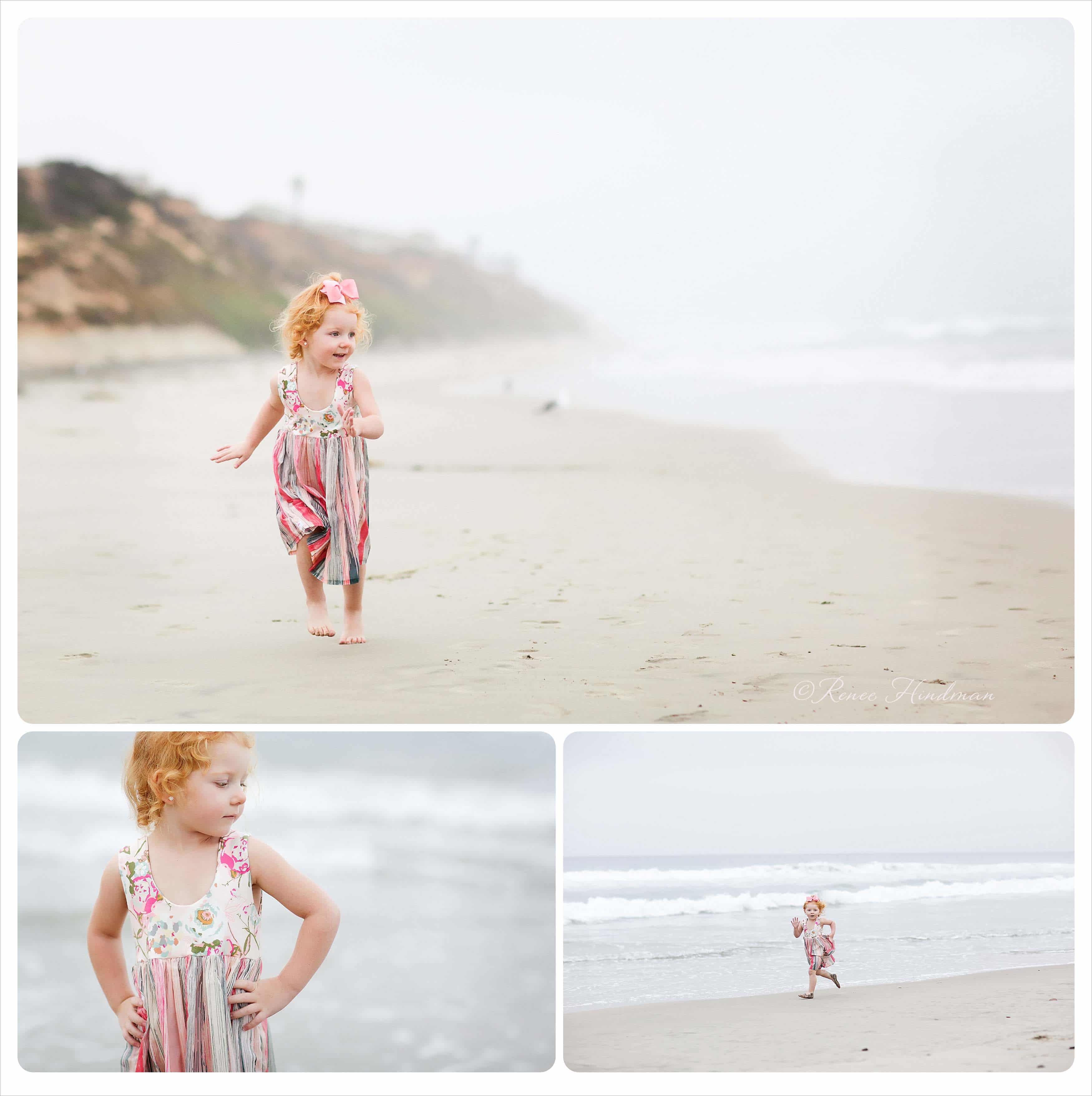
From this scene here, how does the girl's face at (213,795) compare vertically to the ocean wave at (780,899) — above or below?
above

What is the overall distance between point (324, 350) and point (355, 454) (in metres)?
0.29

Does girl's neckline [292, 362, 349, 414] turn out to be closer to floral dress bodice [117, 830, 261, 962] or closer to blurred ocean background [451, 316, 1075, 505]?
floral dress bodice [117, 830, 261, 962]

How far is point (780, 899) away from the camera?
9.52 feet

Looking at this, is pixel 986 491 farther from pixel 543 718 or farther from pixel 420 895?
pixel 420 895

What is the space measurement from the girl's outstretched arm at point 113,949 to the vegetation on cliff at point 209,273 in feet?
11.7

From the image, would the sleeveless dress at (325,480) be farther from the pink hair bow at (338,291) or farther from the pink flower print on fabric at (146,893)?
the pink flower print on fabric at (146,893)

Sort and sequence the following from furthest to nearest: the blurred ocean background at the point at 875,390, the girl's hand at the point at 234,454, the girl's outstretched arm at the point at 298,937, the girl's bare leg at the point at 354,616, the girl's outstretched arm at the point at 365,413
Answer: the blurred ocean background at the point at 875,390, the girl's bare leg at the point at 354,616, the girl's hand at the point at 234,454, the girl's outstretched arm at the point at 365,413, the girl's outstretched arm at the point at 298,937

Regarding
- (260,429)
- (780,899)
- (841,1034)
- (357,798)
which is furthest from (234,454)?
(841,1034)

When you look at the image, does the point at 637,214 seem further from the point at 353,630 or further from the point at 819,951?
the point at 819,951

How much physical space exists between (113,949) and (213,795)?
0.37 metres

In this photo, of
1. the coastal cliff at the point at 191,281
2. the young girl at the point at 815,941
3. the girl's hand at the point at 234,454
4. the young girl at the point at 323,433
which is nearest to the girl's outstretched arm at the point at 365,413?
the young girl at the point at 323,433

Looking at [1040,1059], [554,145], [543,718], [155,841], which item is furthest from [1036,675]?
[554,145]

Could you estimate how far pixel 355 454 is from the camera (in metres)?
2.95

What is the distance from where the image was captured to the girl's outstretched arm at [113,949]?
2117 mm
